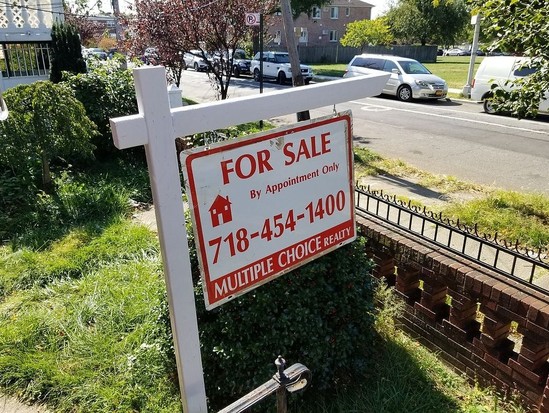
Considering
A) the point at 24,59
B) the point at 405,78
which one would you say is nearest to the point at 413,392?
the point at 24,59

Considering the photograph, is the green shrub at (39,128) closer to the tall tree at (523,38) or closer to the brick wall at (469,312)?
the brick wall at (469,312)

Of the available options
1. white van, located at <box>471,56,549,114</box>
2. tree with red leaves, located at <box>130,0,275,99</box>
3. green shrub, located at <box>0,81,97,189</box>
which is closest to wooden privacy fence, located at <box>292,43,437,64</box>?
white van, located at <box>471,56,549,114</box>

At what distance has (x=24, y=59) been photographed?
13.8 meters

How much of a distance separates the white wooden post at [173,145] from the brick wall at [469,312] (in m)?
1.58

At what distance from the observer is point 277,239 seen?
183cm

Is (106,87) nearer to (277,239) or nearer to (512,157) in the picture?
(277,239)

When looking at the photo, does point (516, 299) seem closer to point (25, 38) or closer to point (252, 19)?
point (252, 19)

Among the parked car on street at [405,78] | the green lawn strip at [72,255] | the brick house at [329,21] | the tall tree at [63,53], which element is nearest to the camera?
the green lawn strip at [72,255]

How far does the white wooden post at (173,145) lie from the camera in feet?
4.68

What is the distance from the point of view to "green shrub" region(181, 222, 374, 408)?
2.44 m

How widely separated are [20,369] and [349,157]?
2.48m

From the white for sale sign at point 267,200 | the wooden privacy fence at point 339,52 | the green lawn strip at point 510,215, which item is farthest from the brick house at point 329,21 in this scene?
the white for sale sign at point 267,200

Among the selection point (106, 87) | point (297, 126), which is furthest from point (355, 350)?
point (106, 87)

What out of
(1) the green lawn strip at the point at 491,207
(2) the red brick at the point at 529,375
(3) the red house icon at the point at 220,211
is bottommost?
(1) the green lawn strip at the point at 491,207
